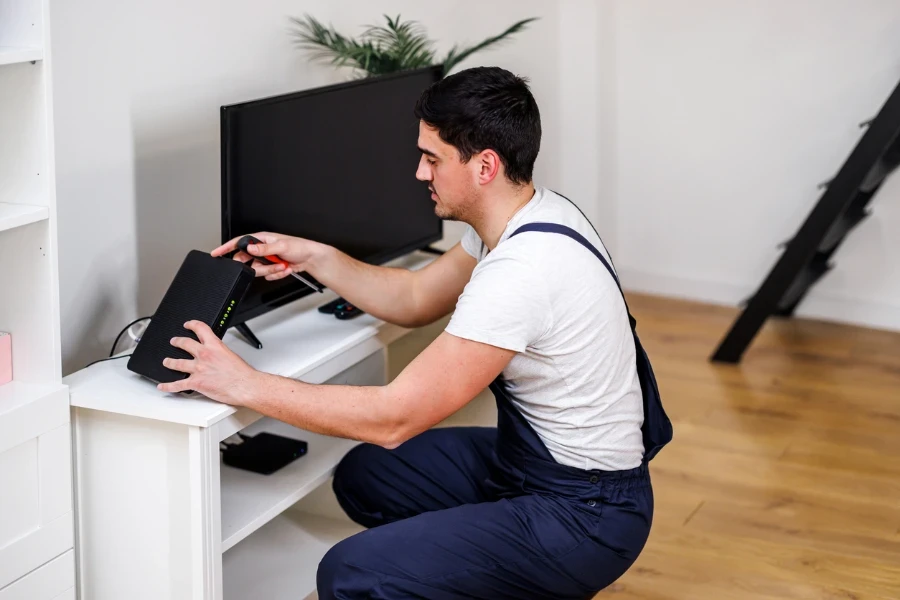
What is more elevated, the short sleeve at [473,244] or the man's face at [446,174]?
the man's face at [446,174]

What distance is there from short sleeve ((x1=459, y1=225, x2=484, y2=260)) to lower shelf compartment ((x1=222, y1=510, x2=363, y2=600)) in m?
0.78

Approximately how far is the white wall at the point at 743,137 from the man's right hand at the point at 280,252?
247 cm

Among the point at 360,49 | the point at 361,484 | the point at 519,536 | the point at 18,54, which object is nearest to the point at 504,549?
the point at 519,536

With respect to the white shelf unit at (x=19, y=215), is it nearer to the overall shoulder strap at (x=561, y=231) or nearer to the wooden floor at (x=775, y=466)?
the overall shoulder strap at (x=561, y=231)

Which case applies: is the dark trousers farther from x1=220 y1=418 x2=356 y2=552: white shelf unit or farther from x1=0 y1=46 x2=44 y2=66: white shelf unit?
x1=0 y1=46 x2=44 y2=66: white shelf unit

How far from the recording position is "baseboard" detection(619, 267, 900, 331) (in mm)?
4242

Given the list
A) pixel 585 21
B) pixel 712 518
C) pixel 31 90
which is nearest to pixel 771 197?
pixel 585 21

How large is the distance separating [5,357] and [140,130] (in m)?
0.65

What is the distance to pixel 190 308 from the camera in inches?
78.1

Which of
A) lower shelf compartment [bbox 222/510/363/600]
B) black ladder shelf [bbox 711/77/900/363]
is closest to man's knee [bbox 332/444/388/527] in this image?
lower shelf compartment [bbox 222/510/363/600]

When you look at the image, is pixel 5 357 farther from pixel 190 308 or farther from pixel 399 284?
pixel 399 284

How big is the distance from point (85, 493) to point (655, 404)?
3.48 feet

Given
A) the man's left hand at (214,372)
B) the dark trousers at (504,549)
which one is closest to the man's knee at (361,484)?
the dark trousers at (504,549)

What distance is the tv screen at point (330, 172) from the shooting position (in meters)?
2.25
